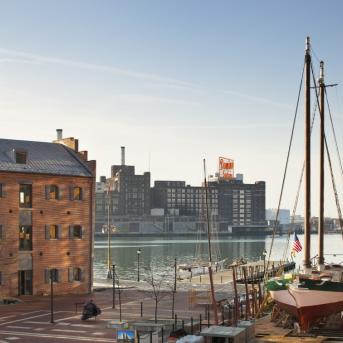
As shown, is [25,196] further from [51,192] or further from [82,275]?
[82,275]

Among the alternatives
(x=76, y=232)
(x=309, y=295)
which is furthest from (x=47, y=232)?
(x=309, y=295)

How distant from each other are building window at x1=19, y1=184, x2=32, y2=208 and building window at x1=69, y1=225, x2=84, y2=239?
5327 millimetres

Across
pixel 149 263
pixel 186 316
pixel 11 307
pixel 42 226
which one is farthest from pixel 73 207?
pixel 149 263

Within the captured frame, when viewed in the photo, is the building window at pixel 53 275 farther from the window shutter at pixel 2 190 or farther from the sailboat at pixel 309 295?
the sailboat at pixel 309 295

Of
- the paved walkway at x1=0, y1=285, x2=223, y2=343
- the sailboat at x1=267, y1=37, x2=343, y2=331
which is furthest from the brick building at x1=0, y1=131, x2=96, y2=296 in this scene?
the sailboat at x1=267, y1=37, x2=343, y2=331

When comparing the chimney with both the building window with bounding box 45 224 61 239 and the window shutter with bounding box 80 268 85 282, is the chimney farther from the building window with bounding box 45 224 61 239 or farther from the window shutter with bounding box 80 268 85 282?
the window shutter with bounding box 80 268 85 282

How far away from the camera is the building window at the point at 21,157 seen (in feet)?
197

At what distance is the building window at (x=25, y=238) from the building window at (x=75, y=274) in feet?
16.8

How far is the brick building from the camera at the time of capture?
57750 mm

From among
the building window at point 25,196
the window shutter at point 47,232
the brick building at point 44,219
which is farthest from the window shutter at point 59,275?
the building window at point 25,196

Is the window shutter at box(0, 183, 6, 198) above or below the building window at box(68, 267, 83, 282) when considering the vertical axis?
above

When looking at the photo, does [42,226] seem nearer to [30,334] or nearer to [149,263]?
[30,334]

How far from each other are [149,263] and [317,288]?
109400 millimetres

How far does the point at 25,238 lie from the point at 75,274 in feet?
22.3
